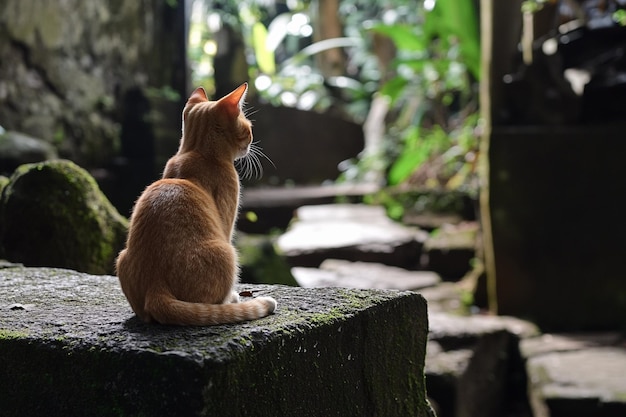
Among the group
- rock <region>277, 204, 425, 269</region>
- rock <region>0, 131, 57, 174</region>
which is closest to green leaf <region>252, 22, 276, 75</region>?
rock <region>277, 204, 425, 269</region>

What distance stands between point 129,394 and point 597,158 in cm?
353

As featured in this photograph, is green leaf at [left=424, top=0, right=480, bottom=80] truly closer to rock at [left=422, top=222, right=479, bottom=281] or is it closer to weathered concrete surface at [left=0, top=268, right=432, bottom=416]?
rock at [left=422, top=222, right=479, bottom=281]

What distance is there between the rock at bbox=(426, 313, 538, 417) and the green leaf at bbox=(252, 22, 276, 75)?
6080 mm

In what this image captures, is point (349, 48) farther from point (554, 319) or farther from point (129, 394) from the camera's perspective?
point (129, 394)

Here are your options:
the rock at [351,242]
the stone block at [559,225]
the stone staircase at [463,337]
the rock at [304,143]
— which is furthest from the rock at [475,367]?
the rock at [304,143]

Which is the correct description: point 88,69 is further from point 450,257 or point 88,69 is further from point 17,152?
point 450,257

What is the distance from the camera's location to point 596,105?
4250 mm

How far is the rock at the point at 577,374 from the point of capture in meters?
2.97

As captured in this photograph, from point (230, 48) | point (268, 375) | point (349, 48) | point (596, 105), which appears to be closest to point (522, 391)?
point (596, 105)

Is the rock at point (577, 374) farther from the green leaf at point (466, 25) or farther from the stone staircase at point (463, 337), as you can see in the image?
the green leaf at point (466, 25)

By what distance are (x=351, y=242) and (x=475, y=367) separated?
201 centimetres

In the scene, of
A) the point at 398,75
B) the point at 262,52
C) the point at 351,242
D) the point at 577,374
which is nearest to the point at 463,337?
the point at 577,374

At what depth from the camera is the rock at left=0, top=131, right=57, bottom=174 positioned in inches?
139

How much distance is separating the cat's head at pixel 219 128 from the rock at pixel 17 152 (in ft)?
7.13
